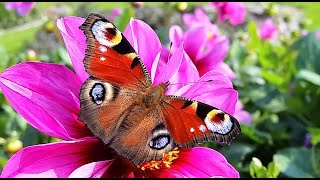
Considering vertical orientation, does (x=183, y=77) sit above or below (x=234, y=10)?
above

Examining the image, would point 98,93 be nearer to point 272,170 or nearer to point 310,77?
point 272,170

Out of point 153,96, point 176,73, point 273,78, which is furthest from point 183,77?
point 273,78

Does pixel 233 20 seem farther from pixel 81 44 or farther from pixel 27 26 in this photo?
pixel 27 26

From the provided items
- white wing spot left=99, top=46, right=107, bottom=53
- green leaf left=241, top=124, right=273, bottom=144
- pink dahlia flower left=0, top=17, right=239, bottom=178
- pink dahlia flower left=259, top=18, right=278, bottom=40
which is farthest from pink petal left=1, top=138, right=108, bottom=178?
pink dahlia flower left=259, top=18, right=278, bottom=40

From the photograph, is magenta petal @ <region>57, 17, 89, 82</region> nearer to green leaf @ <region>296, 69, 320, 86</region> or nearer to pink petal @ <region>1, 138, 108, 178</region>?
pink petal @ <region>1, 138, 108, 178</region>

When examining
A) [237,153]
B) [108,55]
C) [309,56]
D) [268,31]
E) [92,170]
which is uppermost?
[108,55]

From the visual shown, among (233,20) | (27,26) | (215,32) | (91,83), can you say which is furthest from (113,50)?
(27,26)

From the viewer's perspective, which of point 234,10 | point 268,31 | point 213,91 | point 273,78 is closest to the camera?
point 213,91
